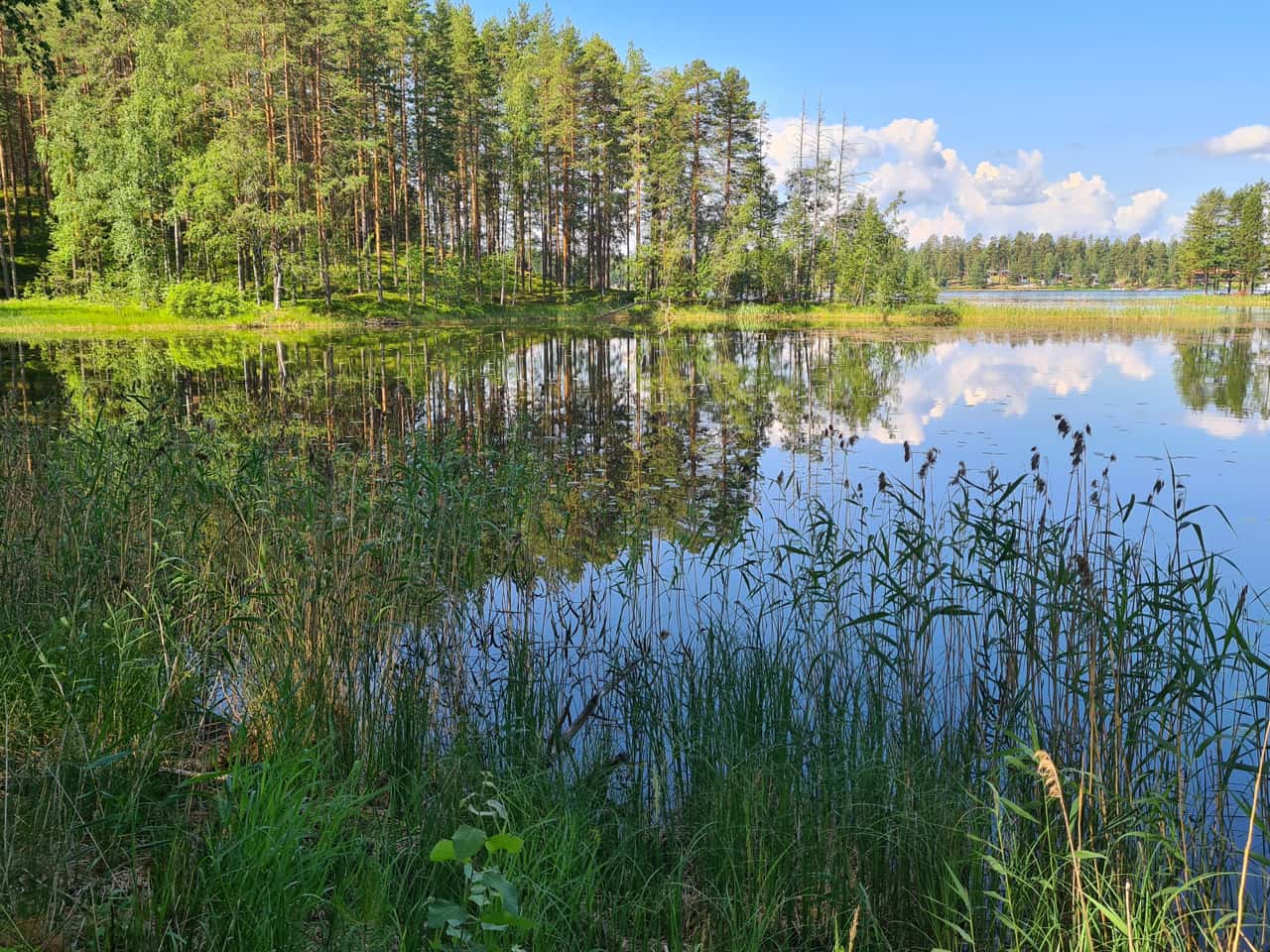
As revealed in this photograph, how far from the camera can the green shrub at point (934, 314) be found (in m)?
45.5

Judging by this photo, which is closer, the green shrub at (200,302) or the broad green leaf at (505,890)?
the broad green leaf at (505,890)

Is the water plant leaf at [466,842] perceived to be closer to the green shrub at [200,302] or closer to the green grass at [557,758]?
the green grass at [557,758]

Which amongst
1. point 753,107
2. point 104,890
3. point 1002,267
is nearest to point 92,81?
point 753,107

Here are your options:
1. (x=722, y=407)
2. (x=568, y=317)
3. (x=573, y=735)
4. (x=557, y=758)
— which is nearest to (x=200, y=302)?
(x=568, y=317)

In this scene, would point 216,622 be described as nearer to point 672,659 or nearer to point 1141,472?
point 672,659

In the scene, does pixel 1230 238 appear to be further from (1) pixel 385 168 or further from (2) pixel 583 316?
(1) pixel 385 168

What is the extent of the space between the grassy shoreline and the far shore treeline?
1.28 meters

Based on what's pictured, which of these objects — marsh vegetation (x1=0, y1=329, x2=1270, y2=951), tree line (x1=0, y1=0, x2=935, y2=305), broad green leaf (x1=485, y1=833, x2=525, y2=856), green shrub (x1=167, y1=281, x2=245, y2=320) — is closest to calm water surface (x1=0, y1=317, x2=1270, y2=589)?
marsh vegetation (x1=0, y1=329, x2=1270, y2=951)

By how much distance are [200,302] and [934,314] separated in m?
37.3

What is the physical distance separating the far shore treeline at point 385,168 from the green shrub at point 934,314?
260 centimetres


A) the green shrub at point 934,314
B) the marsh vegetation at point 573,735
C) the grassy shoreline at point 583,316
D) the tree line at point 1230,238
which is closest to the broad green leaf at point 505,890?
the marsh vegetation at point 573,735

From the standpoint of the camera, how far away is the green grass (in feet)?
8.70

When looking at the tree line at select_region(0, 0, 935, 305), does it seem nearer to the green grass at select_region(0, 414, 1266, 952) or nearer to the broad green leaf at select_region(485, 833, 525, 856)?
the green grass at select_region(0, 414, 1266, 952)

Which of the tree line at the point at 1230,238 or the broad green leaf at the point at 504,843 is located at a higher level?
the tree line at the point at 1230,238
